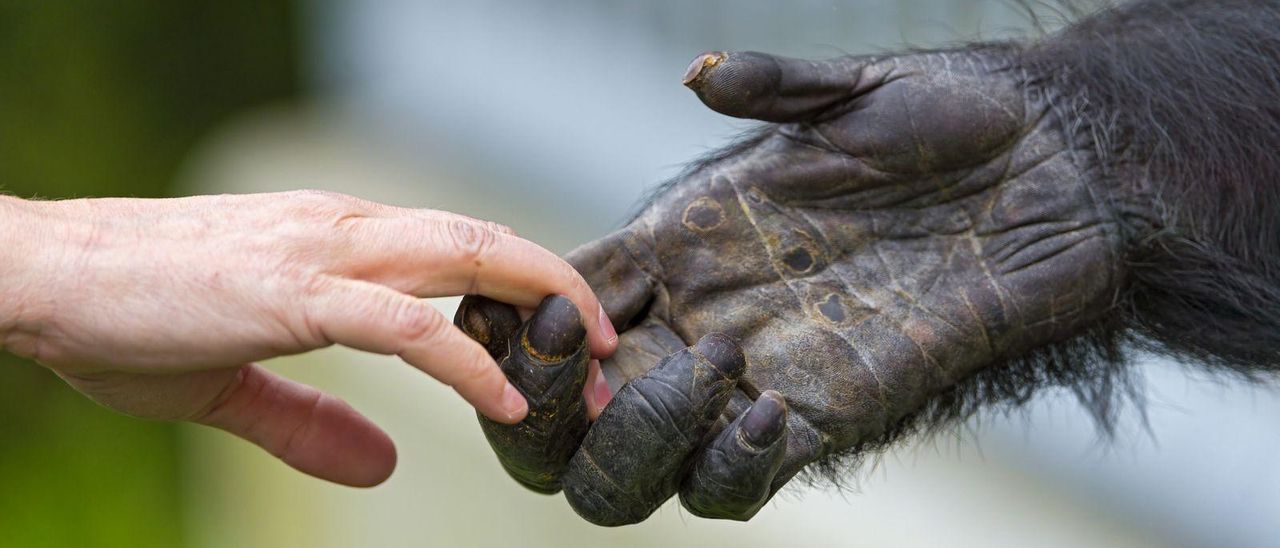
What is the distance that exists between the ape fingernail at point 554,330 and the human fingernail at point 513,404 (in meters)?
0.04

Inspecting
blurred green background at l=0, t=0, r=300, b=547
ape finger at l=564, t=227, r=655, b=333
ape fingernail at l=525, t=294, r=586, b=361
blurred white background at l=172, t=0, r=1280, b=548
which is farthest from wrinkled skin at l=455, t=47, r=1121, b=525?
blurred green background at l=0, t=0, r=300, b=547

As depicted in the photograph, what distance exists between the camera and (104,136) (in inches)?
135

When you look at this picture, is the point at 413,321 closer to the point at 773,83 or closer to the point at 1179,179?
the point at 773,83

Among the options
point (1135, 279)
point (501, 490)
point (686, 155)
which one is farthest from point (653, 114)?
point (1135, 279)

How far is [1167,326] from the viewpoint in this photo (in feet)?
4.16

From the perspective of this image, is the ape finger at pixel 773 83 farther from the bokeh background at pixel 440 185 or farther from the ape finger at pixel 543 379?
the bokeh background at pixel 440 185

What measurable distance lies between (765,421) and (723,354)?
62mm

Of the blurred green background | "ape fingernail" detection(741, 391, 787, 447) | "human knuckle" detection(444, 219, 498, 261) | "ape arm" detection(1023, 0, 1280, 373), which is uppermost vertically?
Answer: "ape arm" detection(1023, 0, 1280, 373)

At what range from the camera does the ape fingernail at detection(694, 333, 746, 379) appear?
0.88m

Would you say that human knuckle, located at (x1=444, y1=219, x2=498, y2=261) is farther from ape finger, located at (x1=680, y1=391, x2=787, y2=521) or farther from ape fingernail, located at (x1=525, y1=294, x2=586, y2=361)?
ape finger, located at (x1=680, y1=391, x2=787, y2=521)

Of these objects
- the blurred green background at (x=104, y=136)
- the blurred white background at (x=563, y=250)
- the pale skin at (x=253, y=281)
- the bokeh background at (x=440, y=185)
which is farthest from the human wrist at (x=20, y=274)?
the blurred green background at (x=104, y=136)

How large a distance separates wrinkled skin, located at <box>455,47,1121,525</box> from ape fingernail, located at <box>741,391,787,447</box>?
6 centimetres

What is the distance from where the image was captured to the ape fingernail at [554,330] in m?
0.85

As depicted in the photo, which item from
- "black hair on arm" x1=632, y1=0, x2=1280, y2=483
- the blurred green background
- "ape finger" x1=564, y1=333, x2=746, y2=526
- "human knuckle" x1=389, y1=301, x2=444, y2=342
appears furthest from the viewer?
the blurred green background
